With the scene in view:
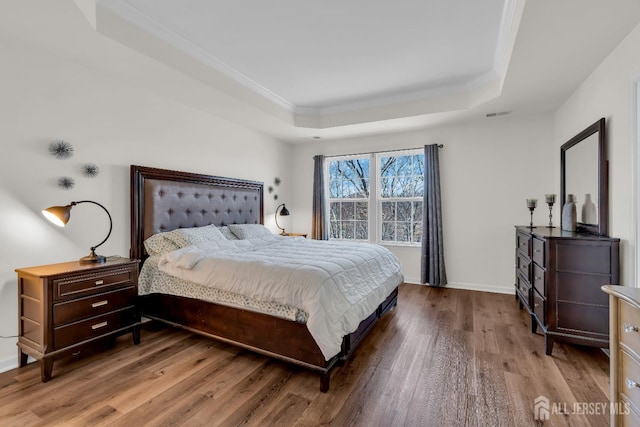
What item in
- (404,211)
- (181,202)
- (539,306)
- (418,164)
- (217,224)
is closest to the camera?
(539,306)

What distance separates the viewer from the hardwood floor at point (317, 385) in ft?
5.57

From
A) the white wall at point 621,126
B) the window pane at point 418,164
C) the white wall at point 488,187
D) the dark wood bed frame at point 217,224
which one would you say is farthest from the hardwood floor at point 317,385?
the window pane at point 418,164

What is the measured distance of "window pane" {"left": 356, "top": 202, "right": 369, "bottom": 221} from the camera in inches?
198

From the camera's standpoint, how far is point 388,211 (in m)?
4.89

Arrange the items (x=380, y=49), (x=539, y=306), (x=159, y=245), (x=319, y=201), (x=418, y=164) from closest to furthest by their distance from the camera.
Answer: (x=539, y=306) < (x=380, y=49) < (x=159, y=245) < (x=418, y=164) < (x=319, y=201)

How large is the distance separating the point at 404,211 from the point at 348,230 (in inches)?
40.3

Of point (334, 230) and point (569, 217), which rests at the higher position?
point (569, 217)

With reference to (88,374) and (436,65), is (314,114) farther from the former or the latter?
(88,374)

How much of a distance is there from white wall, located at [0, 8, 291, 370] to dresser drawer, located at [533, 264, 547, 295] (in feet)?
12.3

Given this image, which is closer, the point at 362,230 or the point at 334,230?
the point at 362,230

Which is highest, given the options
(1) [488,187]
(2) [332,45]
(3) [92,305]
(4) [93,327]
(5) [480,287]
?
(2) [332,45]

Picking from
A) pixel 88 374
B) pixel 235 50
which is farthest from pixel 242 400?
pixel 235 50

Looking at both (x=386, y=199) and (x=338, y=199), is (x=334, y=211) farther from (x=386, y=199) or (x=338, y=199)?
(x=386, y=199)

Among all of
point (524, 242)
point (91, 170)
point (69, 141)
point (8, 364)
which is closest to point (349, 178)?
point (524, 242)
